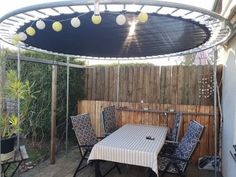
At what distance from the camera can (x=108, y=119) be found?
5887mm

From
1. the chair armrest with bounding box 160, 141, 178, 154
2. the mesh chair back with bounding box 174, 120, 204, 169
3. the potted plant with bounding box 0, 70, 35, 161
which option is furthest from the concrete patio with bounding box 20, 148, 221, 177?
the potted plant with bounding box 0, 70, 35, 161

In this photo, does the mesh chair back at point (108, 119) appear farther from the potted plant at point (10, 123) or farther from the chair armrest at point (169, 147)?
the potted plant at point (10, 123)

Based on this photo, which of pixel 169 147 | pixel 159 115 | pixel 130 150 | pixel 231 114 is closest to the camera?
pixel 130 150

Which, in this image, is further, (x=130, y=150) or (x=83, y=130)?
(x=83, y=130)

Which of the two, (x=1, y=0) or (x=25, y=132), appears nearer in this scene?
(x=1, y=0)

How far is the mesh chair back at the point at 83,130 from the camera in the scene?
16.3 ft

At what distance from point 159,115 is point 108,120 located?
57.1 inches

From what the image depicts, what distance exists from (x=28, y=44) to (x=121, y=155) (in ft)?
7.80

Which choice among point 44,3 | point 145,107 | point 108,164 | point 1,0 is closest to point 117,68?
point 145,107

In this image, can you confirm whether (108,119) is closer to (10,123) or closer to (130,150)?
(130,150)

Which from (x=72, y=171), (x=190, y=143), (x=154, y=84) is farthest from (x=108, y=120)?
(x=190, y=143)

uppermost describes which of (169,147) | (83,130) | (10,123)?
(10,123)

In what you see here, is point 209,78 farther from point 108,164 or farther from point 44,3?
point 44,3

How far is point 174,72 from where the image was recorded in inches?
251
